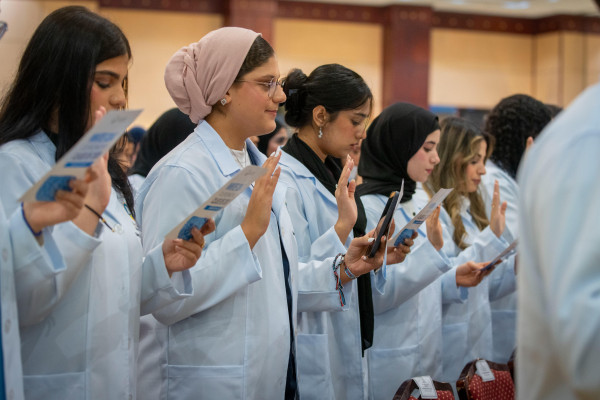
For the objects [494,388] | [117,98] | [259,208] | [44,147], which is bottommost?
[494,388]

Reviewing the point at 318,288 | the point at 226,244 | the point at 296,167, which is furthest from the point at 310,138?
the point at 226,244

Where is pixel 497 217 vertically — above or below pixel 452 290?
above

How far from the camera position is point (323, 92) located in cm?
305

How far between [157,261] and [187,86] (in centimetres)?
65

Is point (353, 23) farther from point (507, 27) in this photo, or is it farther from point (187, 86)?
point (187, 86)

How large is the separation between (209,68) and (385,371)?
1.52m

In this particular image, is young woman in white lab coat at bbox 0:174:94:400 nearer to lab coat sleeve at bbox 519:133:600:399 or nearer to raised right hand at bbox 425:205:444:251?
lab coat sleeve at bbox 519:133:600:399

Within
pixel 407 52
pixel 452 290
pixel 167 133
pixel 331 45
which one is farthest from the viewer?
pixel 331 45

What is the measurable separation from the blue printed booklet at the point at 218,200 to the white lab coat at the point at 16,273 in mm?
319

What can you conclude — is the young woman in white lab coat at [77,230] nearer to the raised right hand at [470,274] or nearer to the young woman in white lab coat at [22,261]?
the young woman in white lab coat at [22,261]

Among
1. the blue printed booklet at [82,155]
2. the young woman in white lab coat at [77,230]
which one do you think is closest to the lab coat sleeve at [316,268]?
the young woman in white lab coat at [77,230]

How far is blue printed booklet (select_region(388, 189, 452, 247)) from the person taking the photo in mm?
2602

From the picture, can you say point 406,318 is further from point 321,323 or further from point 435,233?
point 321,323

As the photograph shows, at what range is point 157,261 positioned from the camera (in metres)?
2.08
